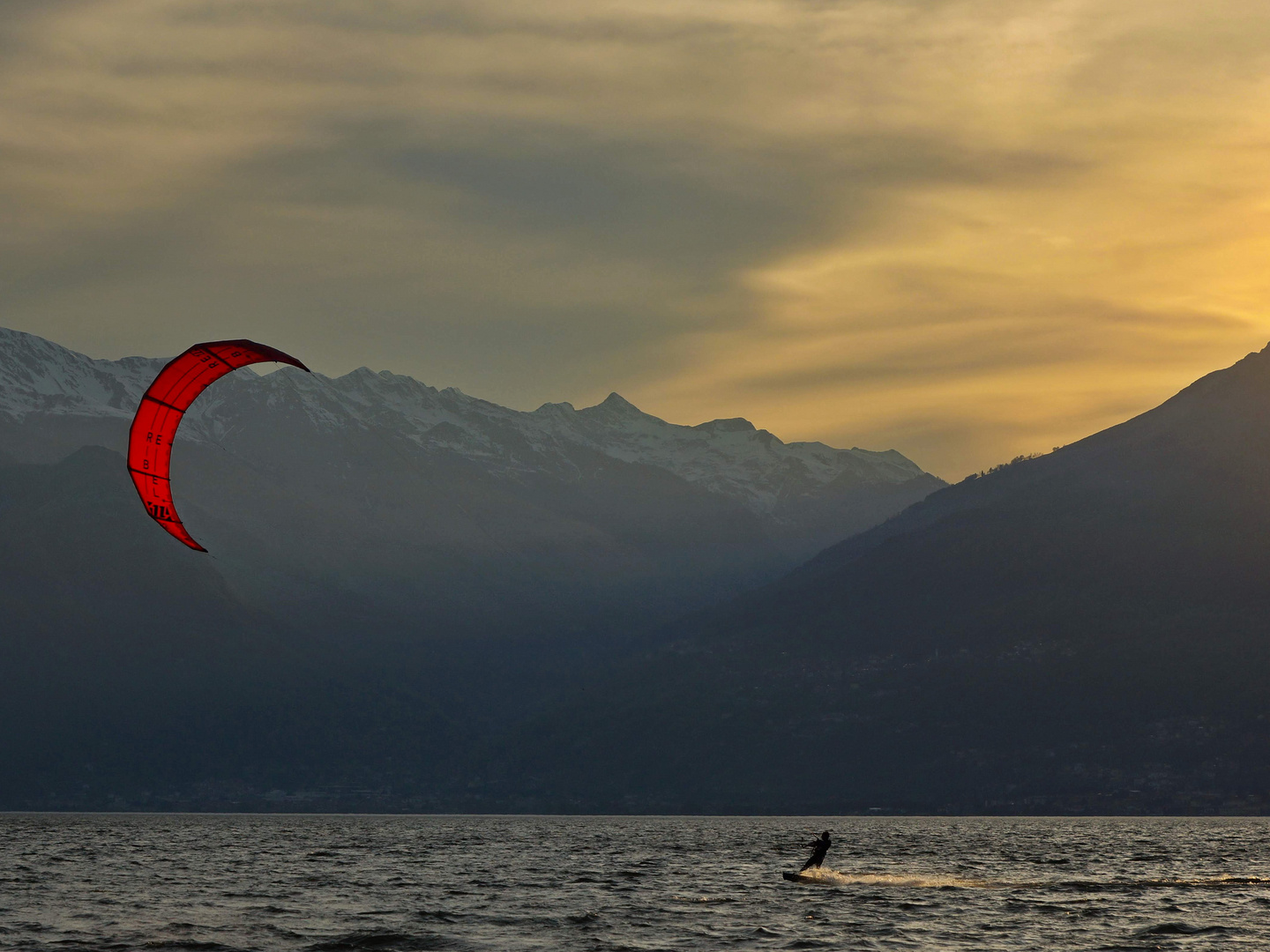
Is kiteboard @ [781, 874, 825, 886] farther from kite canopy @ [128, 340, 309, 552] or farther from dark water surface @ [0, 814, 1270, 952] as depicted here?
kite canopy @ [128, 340, 309, 552]

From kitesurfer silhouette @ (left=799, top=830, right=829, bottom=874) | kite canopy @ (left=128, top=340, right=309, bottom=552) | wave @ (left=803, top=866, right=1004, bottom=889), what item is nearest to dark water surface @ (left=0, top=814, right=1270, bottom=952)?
wave @ (left=803, top=866, right=1004, bottom=889)

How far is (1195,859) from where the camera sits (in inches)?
5522

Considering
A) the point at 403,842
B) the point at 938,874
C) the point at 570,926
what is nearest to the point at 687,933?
the point at 570,926

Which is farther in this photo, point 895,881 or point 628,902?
point 895,881

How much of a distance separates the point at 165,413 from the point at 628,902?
127 feet

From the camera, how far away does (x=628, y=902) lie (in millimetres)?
85438

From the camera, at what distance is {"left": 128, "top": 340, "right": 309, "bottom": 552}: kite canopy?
212ft

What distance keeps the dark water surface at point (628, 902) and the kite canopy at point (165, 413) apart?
18.9 metres

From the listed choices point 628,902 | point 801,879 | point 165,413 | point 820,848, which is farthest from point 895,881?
point 165,413

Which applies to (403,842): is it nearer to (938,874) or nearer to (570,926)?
(938,874)

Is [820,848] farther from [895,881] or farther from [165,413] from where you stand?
[165,413]

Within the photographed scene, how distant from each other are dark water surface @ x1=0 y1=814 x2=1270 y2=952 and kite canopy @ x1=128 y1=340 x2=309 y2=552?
18870mm

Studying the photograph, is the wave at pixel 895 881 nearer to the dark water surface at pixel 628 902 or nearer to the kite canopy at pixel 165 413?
the dark water surface at pixel 628 902

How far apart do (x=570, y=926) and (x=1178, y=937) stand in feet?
90.5
